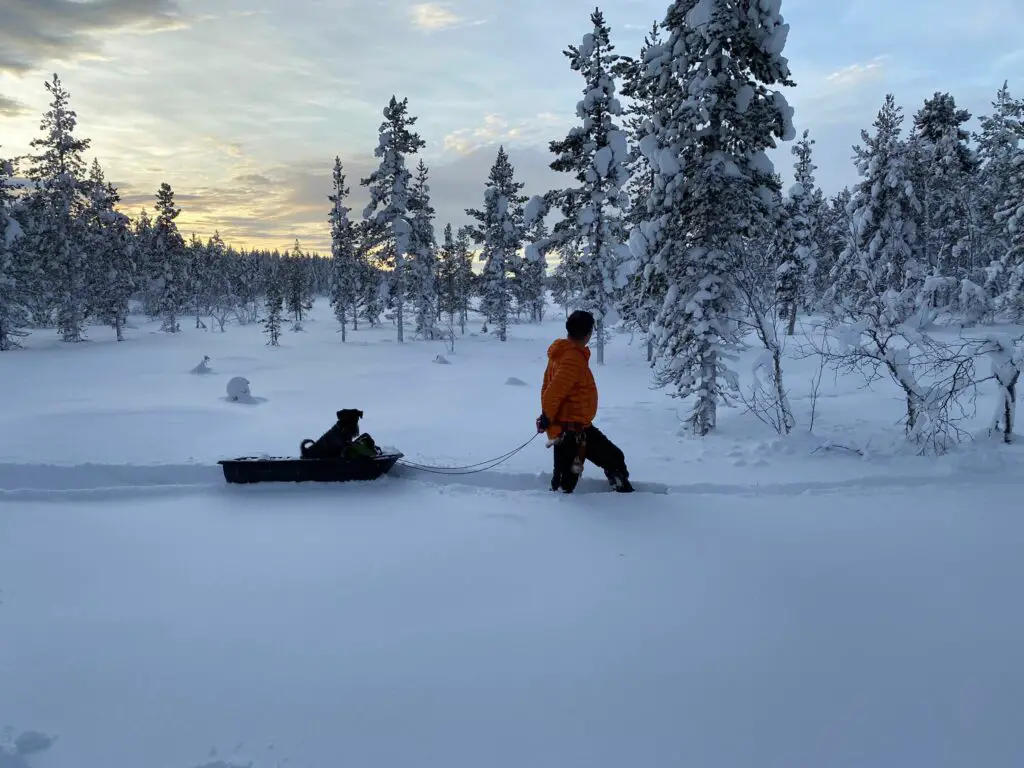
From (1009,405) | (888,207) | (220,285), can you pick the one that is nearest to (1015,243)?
(888,207)

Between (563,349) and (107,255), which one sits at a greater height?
(107,255)

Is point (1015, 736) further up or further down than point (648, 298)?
further down

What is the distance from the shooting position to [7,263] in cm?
3116

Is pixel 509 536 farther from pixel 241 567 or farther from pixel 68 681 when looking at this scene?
pixel 68 681

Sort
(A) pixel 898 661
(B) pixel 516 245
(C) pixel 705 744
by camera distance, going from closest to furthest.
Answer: (C) pixel 705 744 → (A) pixel 898 661 → (B) pixel 516 245

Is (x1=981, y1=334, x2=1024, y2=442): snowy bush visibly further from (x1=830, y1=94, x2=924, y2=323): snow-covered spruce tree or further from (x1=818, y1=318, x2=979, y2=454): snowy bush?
(x1=830, y1=94, x2=924, y2=323): snow-covered spruce tree

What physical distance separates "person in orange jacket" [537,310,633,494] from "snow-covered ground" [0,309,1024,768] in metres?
0.43

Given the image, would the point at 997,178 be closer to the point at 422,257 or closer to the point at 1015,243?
the point at 1015,243

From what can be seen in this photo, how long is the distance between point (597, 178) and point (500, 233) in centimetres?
1908

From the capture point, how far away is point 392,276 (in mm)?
39062

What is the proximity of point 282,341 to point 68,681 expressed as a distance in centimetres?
4429

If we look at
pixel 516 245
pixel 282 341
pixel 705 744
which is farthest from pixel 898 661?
pixel 282 341

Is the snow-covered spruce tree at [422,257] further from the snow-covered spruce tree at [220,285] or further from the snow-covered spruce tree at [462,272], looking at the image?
the snow-covered spruce tree at [220,285]

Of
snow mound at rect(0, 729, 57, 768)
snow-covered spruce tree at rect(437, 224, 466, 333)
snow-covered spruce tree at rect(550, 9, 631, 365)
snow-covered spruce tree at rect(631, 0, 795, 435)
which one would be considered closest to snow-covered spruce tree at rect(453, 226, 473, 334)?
snow-covered spruce tree at rect(437, 224, 466, 333)
